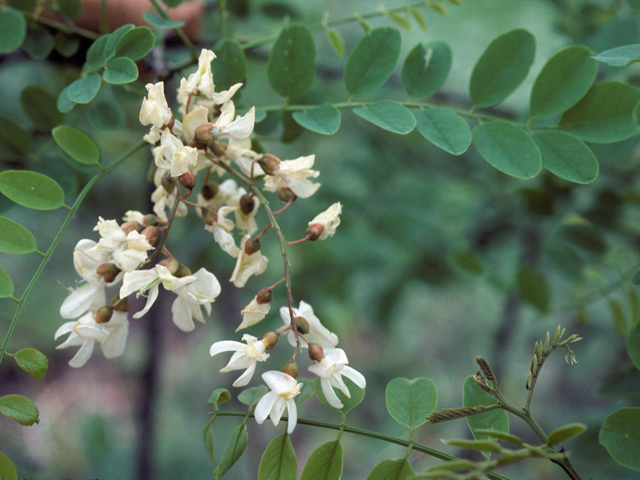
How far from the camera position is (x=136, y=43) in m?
0.43

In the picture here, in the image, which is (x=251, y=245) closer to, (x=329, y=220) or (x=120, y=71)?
(x=329, y=220)

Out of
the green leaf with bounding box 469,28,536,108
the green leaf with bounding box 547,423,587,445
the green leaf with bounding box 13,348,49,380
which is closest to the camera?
the green leaf with bounding box 547,423,587,445

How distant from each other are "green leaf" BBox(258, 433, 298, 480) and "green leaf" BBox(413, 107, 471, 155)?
285 mm

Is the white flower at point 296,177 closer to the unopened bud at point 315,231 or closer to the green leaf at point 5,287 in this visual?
the unopened bud at point 315,231

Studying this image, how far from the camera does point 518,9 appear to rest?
4.04ft

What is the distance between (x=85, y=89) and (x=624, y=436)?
0.53 meters

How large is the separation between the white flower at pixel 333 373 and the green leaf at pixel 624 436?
186mm

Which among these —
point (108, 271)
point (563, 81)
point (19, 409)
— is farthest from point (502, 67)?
point (19, 409)

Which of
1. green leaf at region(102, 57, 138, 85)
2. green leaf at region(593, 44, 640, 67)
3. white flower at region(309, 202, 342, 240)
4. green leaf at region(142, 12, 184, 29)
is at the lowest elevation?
white flower at region(309, 202, 342, 240)

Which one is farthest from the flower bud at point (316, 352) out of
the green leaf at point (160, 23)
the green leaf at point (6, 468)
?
the green leaf at point (160, 23)

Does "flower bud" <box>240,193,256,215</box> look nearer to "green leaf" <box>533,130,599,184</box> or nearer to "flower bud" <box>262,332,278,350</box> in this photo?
"flower bud" <box>262,332,278,350</box>

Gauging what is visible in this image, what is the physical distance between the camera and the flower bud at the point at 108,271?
39 cm

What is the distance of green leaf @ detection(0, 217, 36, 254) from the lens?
1.33 feet

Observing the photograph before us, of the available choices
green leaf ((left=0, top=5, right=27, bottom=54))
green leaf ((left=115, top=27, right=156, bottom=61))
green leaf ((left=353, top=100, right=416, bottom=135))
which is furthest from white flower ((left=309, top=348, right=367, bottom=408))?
green leaf ((left=0, top=5, right=27, bottom=54))
